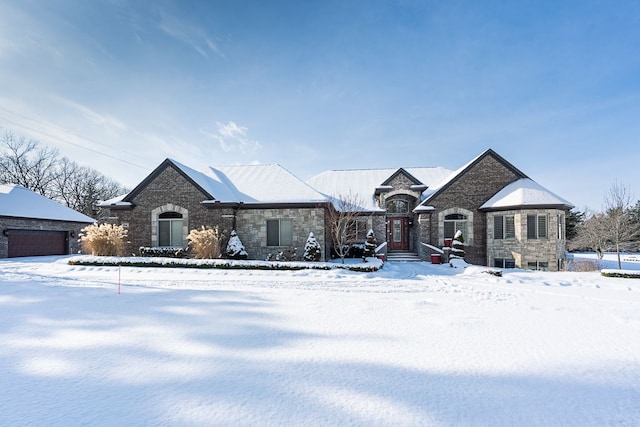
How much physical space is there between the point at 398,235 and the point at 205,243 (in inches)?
528

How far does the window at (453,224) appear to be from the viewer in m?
18.9

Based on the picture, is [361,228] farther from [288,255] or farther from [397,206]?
[288,255]

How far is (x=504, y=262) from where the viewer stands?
17.3 metres

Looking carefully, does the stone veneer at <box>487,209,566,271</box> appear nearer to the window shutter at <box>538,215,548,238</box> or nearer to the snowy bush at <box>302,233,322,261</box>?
the window shutter at <box>538,215,548,238</box>

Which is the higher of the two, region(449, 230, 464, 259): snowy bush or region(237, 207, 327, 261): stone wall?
region(237, 207, 327, 261): stone wall

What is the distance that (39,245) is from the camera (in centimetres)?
2288

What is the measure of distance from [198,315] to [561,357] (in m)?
6.53

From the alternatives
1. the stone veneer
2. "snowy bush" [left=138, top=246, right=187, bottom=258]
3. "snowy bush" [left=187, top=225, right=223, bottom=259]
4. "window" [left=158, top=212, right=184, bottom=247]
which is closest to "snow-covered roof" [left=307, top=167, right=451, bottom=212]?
the stone veneer

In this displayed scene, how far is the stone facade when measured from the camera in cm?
2061

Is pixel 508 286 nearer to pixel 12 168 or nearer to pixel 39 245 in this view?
pixel 39 245

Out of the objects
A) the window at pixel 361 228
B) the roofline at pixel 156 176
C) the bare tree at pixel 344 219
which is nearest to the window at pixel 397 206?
the bare tree at pixel 344 219

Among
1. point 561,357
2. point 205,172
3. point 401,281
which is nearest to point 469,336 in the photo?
point 561,357

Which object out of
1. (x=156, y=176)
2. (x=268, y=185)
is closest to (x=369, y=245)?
(x=268, y=185)

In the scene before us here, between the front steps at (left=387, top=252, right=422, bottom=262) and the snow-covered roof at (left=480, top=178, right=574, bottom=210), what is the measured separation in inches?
200
